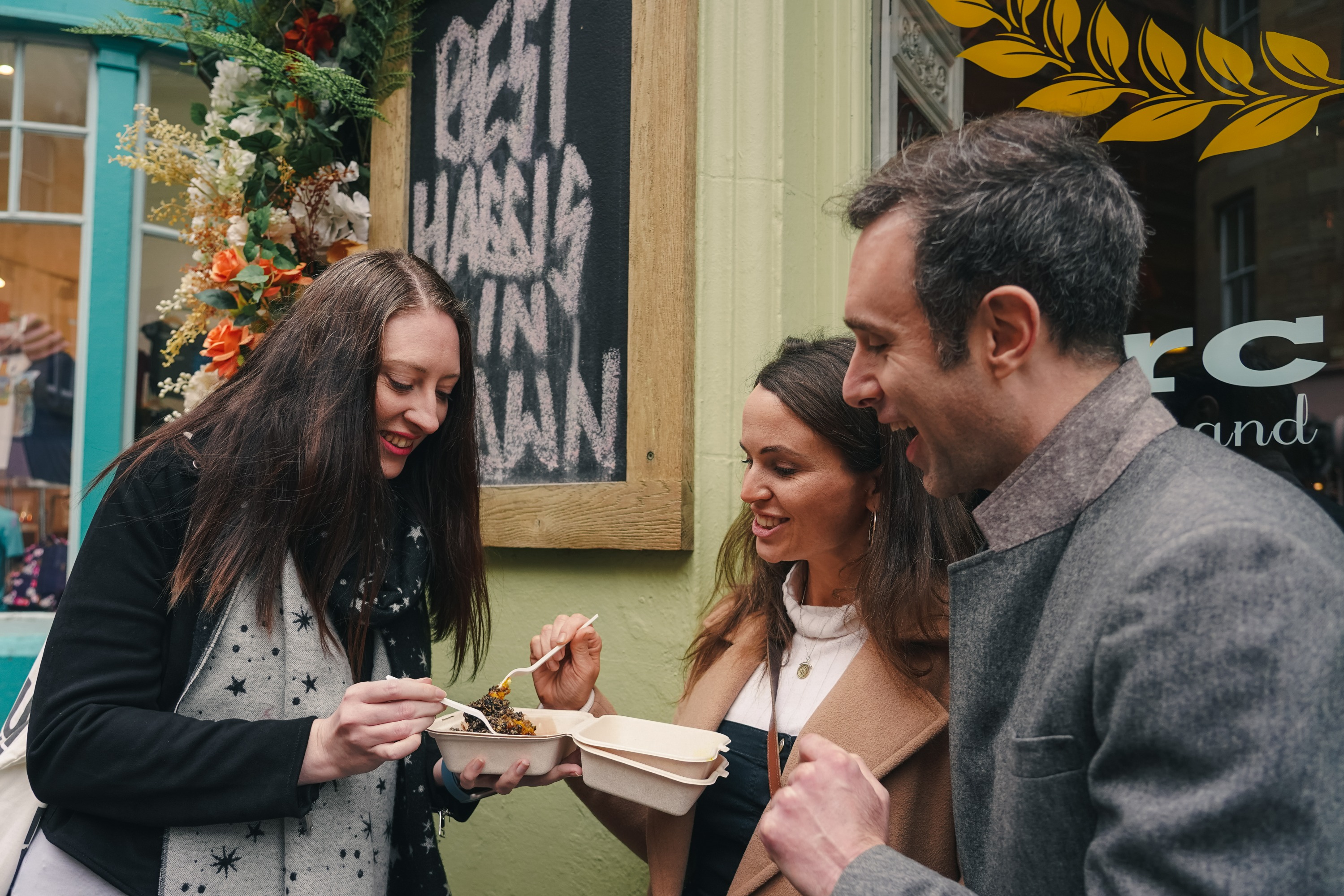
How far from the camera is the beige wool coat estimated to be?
169cm

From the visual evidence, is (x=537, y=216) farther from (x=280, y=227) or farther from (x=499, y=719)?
(x=499, y=719)

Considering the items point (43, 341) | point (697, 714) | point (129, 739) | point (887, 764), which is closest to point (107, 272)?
point (43, 341)

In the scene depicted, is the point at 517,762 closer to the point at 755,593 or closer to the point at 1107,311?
the point at 755,593

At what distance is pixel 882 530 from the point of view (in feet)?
6.21

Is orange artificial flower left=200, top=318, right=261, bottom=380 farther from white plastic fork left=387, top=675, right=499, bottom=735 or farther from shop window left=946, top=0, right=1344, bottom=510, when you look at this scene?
shop window left=946, top=0, right=1344, bottom=510

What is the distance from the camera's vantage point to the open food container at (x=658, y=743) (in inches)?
65.0

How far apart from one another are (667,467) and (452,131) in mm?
1517

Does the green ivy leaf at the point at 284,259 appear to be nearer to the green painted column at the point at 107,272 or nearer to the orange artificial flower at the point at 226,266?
the orange artificial flower at the point at 226,266

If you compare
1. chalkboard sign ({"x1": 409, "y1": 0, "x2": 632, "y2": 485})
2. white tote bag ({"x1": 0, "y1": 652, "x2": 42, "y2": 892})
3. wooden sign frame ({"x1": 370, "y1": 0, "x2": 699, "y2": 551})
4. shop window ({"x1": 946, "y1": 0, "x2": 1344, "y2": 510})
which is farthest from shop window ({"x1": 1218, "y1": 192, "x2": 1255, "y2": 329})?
white tote bag ({"x1": 0, "y1": 652, "x2": 42, "y2": 892})

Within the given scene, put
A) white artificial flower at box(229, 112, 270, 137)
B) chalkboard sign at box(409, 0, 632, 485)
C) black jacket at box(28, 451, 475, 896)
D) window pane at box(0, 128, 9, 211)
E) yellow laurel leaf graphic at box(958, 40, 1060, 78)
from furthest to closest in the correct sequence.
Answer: window pane at box(0, 128, 9, 211) < white artificial flower at box(229, 112, 270, 137) < chalkboard sign at box(409, 0, 632, 485) < yellow laurel leaf graphic at box(958, 40, 1060, 78) < black jacket at box(28, 451, 475, 896)

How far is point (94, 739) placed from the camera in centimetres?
154

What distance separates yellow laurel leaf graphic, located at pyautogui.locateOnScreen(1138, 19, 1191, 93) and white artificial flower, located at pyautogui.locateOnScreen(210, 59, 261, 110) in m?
2.90

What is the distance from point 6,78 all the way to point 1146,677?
4.81 m

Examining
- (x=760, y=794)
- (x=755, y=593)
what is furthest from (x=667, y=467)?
(x=760, y=794)
